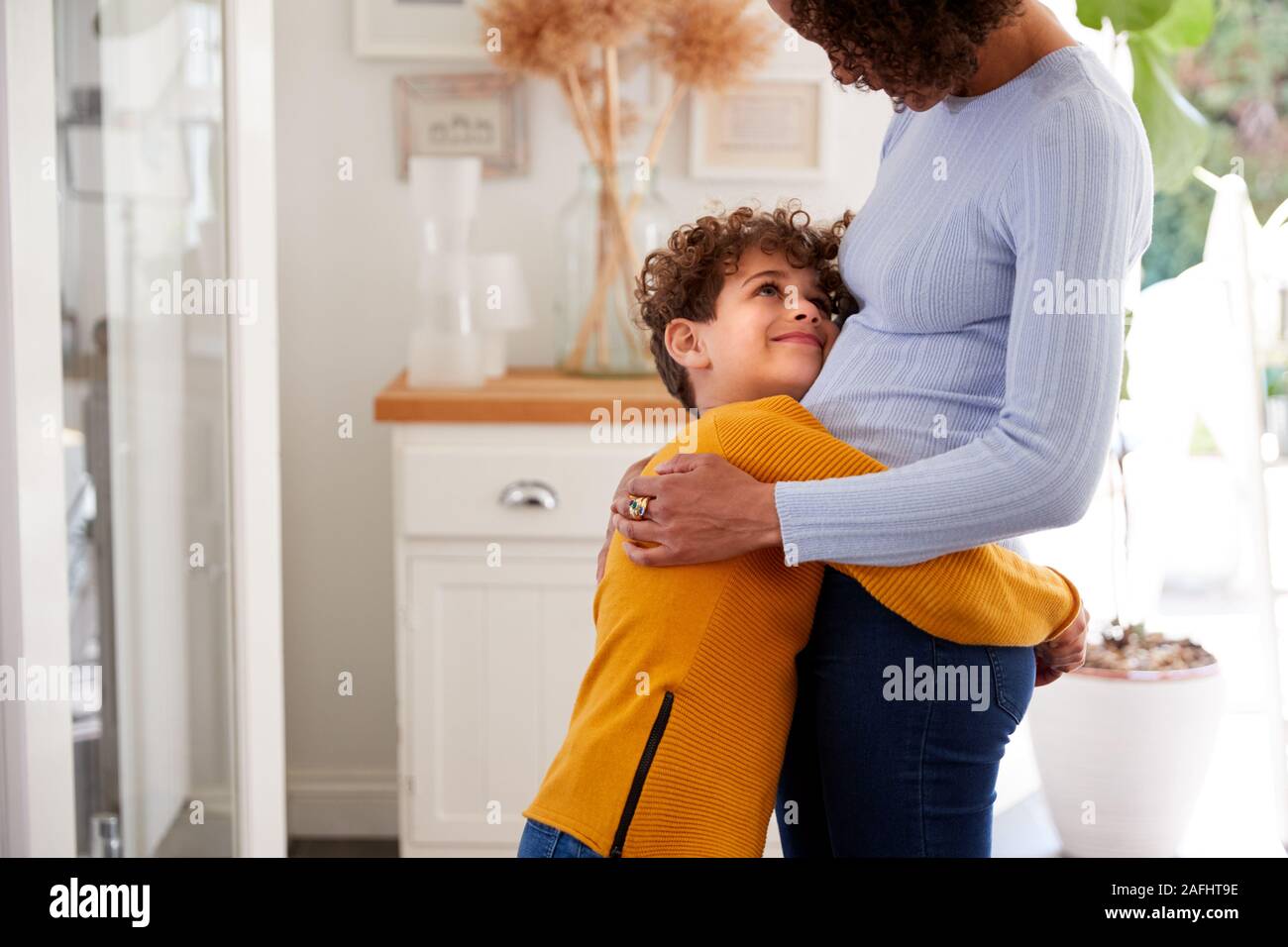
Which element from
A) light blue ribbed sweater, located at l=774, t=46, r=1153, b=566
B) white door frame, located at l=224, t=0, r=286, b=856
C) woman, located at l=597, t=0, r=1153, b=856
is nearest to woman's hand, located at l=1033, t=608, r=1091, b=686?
woman, located at l=597, t=0, r=1153, b=856

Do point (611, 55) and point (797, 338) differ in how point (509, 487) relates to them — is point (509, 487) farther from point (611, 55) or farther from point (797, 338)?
point (797, 338)

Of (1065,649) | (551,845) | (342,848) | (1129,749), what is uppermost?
(1065,649)

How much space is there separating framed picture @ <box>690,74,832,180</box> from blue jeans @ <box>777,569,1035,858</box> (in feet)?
4.98

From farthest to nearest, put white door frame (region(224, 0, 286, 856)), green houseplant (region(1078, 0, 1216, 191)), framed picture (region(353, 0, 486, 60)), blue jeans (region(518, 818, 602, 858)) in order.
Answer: framed picture (region(353, 0, 486, 60)) → green houseplant (region(1078, 0, 1216, 191)) → white door frame (region(224, 0, 286, 856)) → blue jeans (region(518, 818, 602, 858))

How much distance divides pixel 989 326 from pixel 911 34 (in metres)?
0.22

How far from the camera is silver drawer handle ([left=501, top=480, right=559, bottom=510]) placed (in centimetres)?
202

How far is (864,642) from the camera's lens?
96cm

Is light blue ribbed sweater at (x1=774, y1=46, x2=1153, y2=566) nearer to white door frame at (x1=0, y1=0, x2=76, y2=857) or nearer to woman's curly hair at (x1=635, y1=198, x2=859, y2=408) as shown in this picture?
woman's curly hair at (x1=635, y1=198, x2=859, y2=408)

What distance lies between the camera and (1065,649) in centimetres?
106

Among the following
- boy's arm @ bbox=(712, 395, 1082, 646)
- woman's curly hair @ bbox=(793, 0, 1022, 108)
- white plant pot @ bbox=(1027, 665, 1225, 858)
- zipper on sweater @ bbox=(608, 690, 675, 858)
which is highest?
woman's curly hair @ bbox=(793, 0, 1022, 108)

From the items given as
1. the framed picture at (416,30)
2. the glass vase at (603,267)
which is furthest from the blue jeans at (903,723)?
the framed picture at (416,30)

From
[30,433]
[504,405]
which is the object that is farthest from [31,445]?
[504,405]

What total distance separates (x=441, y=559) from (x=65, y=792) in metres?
0.86
